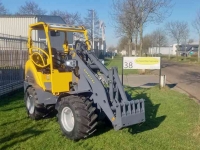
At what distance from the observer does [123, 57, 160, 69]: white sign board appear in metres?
12.4

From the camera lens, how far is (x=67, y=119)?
5.68 m

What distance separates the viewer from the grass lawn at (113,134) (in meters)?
5.15

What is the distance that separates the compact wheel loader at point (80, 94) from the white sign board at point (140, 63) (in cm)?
598

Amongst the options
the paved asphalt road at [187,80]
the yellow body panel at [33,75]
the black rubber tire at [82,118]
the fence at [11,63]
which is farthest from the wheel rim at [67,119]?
the paved asphalt road at [187,80]

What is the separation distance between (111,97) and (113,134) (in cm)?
99

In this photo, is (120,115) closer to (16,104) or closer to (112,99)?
(112,99)

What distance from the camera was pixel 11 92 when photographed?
1048 cm

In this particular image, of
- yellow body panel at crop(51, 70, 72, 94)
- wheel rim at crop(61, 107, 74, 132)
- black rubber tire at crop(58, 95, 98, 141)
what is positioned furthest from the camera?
yellow body panel at crop(51, 70, 72, 94)

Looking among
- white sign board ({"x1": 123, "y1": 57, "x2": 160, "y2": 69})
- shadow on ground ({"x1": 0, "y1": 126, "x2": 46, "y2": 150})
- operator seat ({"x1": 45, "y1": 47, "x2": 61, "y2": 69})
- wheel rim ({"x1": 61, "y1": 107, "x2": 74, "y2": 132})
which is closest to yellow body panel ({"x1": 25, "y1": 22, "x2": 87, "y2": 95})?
operator seat ({"x1": 45, "y1": 47, "x2": 61, "y2": 69})

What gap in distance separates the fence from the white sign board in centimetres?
482

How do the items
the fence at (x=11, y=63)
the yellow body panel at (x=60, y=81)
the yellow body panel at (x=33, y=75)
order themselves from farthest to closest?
the fence at (x=11, y=63), the yellow body panel at (x=33, y=75), the yellow body panel at (x=60, y=81)

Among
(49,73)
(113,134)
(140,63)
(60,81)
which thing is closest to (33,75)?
(49,73)

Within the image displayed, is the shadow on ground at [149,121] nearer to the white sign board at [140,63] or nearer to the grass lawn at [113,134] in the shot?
the grass lawn at [113,134]

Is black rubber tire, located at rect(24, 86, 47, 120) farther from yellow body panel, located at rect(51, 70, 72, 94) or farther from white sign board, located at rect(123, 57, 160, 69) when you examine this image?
white sign board, located at rect(123, 57, 160, 69)
